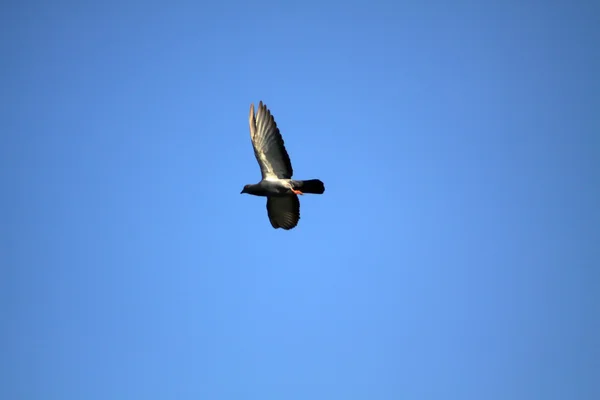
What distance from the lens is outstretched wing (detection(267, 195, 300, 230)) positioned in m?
24.9

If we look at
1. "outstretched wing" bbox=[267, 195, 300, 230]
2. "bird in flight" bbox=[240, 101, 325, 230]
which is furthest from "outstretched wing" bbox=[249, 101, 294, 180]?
"outstretched wing" bbox=[267, 195, 300, 230]

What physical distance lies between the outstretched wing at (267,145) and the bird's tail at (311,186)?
949 mm

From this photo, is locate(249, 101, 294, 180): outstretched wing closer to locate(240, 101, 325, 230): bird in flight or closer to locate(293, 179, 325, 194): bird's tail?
locate(240, 101, 325, 230): bird in flight

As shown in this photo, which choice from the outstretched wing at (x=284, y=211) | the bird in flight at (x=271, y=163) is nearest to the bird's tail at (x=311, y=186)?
the bird in flight at (x=271, y=163)

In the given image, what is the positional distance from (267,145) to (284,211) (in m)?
2.60

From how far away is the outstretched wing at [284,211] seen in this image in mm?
24859

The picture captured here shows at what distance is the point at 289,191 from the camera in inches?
951

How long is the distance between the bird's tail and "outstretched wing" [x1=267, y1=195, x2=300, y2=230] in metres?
0.86

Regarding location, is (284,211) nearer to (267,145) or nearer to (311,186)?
(311,186)

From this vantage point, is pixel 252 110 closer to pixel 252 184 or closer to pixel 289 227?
pixel 252 184

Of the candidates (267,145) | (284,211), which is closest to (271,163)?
(267,145)

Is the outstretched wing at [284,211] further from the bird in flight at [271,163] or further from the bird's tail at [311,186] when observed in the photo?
the bird's tail at [311,186]

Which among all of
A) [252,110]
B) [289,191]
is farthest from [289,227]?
[252,110]

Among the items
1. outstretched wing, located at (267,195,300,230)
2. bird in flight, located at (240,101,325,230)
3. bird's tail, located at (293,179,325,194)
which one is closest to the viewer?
bird's tail, located at (293,179,325,194)
